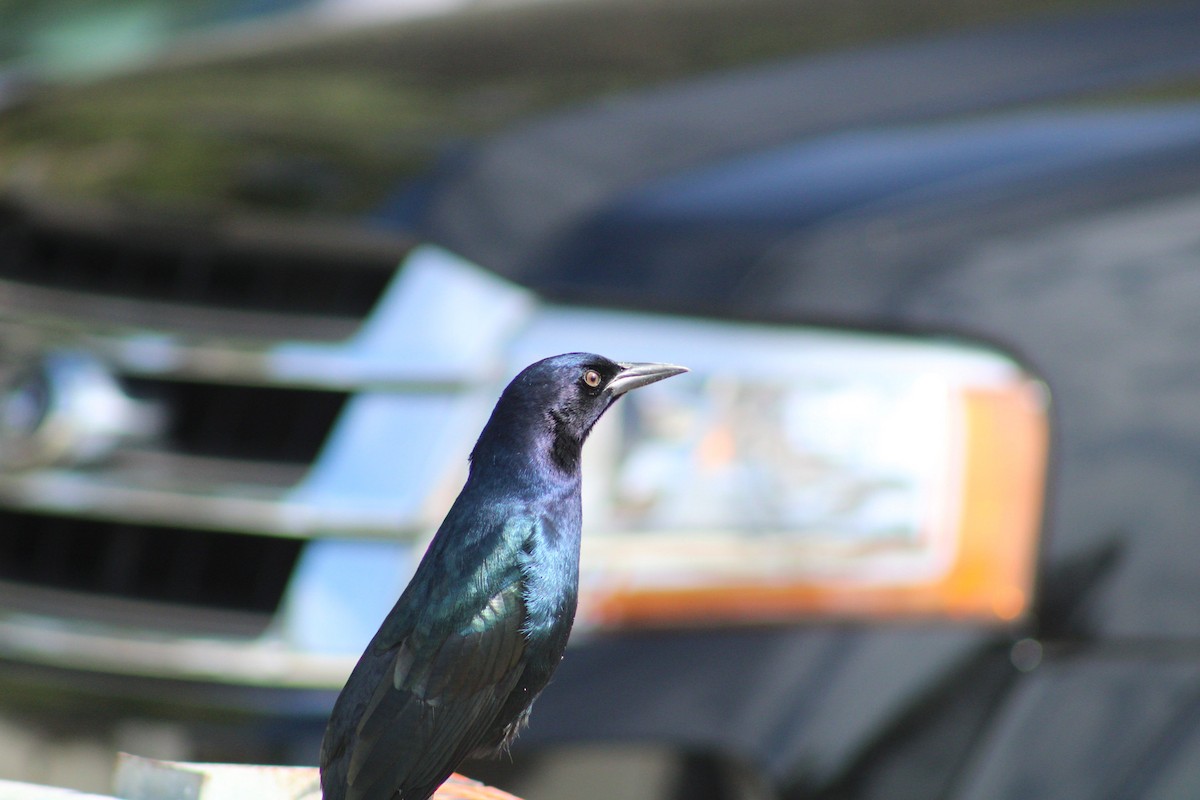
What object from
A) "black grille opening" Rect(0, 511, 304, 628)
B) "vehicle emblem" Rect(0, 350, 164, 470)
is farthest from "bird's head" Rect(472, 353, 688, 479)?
"vehicle emblem" Rect(0, 350, 164, 470)

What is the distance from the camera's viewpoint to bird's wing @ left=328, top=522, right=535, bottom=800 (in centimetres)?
74

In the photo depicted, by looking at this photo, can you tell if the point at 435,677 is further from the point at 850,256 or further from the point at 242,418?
the point at 242,418

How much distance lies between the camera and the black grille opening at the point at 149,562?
7.20 ft

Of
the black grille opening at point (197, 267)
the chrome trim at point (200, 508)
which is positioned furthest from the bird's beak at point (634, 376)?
the black grille opening at point (197, 267)

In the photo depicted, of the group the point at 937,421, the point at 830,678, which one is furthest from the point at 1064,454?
the point at 830,678

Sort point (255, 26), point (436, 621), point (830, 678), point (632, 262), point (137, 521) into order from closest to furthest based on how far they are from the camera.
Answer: point (436, 621), point (830, 678), point (632, 262), point (137, 521), point (255, 26)

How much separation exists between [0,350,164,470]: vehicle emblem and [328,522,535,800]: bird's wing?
164 cm

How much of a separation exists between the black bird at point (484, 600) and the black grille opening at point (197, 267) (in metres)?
1.43

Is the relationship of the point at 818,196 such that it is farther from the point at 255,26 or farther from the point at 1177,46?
the point at 255,26

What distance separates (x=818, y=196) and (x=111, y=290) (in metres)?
1.14

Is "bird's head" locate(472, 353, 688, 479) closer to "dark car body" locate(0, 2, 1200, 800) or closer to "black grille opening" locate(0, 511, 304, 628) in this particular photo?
"dark car body" locate(0, 2, 1200, 800)

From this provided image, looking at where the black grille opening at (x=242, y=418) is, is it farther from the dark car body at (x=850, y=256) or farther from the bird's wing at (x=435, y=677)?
the bird's wing at (x=435, y=677)

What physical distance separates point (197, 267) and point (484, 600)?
5.65ft

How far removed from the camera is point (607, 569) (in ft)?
6.19
